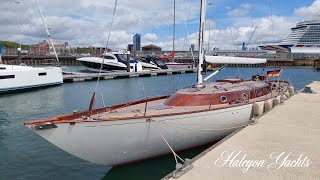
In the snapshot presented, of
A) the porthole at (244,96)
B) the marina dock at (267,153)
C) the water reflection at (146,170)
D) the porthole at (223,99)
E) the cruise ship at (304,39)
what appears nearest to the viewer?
the marina dock at (267,153)

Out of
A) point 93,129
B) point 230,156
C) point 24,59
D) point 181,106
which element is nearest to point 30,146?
point 93,129

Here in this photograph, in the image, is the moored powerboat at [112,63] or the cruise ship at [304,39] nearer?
the moored powerboat at [112,63]

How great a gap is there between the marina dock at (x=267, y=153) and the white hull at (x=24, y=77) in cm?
2686

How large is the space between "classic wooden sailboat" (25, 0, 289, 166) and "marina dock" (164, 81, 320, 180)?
1.25 metres

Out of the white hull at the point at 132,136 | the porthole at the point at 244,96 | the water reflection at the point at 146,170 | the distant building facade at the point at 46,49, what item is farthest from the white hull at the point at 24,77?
the distant building facade at the point at 46,49

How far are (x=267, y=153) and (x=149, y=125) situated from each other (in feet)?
12.1

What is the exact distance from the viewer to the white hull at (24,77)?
101ft

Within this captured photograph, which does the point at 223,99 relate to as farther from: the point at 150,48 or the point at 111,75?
the point at 150,48

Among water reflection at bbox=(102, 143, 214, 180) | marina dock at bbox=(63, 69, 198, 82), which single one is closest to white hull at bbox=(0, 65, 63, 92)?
marina dock at bbox=(63, 69, 198, 82)

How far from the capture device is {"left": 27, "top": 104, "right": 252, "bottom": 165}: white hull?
357 inches

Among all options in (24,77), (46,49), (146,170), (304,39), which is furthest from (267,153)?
(46,49)

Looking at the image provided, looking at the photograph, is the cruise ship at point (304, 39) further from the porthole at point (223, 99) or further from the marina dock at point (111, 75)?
the porthole at point (223, 99)

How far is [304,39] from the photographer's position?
13150 cm

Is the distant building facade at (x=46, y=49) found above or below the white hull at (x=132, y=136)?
above
